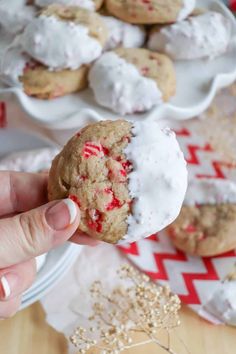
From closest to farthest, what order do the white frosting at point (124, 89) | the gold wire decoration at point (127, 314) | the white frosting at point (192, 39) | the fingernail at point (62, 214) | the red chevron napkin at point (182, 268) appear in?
the fingernail at point (62, 214)
the gold wire decoration at point (127, 314)
the red chevron napkin at point (182, 268)
the white frosting at point (124, 89)
the white frosting at point (192, 39)

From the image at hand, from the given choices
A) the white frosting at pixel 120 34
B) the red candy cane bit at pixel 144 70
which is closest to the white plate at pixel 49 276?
the red candy cane bit at pixel 144 70

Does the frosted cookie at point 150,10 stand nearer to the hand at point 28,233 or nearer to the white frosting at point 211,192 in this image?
the white frosting at point 211,192

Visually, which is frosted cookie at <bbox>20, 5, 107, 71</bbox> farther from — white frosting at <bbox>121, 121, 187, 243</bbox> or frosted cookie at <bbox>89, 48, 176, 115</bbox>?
white frosting at <bbox>121, 121, 187, 243</bbox>

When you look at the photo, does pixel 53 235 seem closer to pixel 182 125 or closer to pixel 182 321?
pixel 182 321

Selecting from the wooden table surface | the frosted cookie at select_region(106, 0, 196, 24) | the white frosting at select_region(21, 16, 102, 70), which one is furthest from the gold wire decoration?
the frosted cookie at select_region(106, 0, 196, 24)

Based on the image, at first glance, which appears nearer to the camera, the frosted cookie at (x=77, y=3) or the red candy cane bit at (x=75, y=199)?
the red candy cane bit at (x=75, y=199)

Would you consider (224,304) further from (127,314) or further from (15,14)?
(15,14)

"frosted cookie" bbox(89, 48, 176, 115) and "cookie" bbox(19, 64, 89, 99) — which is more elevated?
"frosted cookie" bbox(89, 48, 176, 115)
